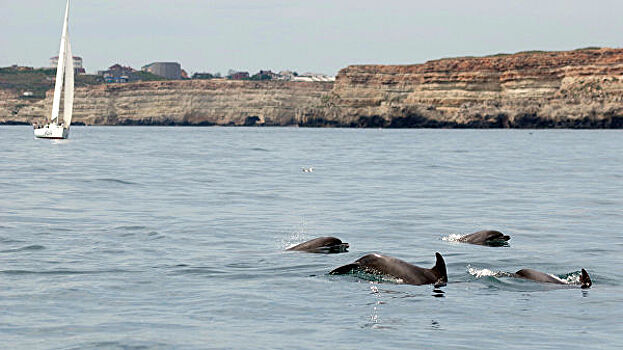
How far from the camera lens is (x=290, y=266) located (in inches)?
640

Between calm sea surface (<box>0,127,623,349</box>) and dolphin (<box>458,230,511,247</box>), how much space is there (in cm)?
47

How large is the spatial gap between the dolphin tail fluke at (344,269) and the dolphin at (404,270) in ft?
0.09

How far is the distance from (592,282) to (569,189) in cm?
2086

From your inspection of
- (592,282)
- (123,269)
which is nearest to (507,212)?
(592,282)

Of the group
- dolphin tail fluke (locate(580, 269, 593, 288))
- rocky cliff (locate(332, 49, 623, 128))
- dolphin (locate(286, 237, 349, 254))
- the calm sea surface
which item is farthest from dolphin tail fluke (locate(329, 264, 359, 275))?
rocky cliff (locate(332, 49, 623, 128))

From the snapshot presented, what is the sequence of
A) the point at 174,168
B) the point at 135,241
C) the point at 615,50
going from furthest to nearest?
1. the point at 615,50
2. the point at 174,168
3. the point at 135,241

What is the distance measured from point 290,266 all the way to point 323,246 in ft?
7.56

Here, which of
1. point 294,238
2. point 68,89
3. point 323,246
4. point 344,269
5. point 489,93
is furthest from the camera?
point 489,93

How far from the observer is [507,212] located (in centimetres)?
2683

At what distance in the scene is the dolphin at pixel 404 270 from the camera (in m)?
14.5

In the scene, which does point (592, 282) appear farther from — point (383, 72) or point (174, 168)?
point (383, 72)

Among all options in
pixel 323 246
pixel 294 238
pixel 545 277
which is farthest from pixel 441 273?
pixel 294 238

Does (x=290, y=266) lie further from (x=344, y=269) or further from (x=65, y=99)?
(x=65, y=99)

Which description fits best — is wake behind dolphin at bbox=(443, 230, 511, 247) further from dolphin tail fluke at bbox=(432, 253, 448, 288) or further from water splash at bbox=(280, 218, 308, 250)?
dolphin tail fluke at bbox=(432, 253, 448, 288)
